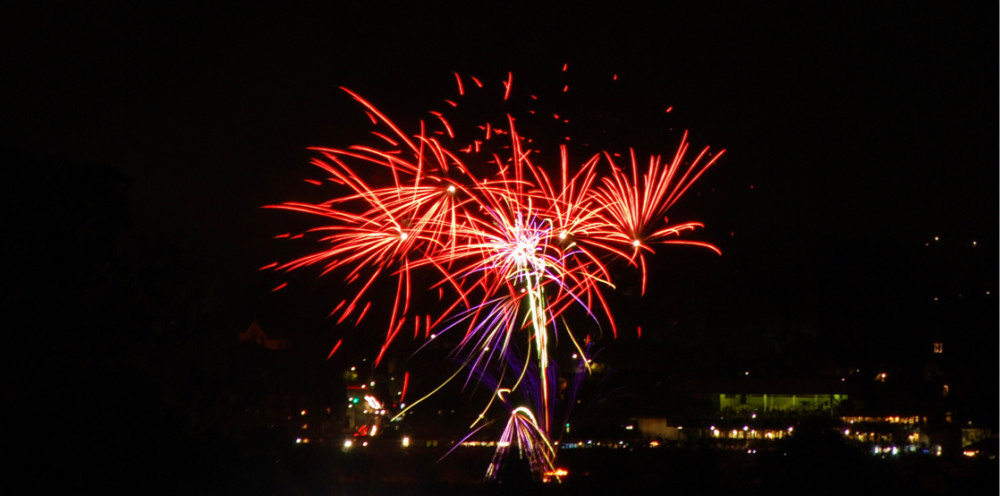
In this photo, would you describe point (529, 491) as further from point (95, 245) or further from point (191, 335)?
point (95, 245)

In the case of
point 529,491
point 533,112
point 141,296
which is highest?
point 533,112

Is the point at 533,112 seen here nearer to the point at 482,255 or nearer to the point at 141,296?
the point at 482,255

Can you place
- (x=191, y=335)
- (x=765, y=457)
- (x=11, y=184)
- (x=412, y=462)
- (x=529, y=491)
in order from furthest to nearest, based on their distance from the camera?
(x=412, y=462) → (x=765, y=457) → (x=529, y=491) → (x=191, y=335) → (x=11, y=184)

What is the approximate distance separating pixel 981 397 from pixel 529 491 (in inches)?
420

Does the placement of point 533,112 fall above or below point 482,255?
above

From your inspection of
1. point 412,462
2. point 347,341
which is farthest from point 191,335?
point 347,341

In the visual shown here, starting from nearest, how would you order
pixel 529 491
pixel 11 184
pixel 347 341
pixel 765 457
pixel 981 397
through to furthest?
pixel 11 184, pixel 529 491, pixel 765 457, pixel 981 397, pixel 347 341

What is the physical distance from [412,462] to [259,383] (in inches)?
212

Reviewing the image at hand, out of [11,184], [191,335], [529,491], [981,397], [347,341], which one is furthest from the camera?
[347,341]

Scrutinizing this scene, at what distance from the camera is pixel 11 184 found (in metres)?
5.50

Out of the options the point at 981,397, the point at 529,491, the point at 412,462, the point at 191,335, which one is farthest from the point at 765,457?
the point at 981,397

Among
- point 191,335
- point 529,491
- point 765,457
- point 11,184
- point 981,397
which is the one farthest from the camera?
point 981,397

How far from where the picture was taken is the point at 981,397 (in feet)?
51.1

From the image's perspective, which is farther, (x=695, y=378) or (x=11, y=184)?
(x=695, y=378)
